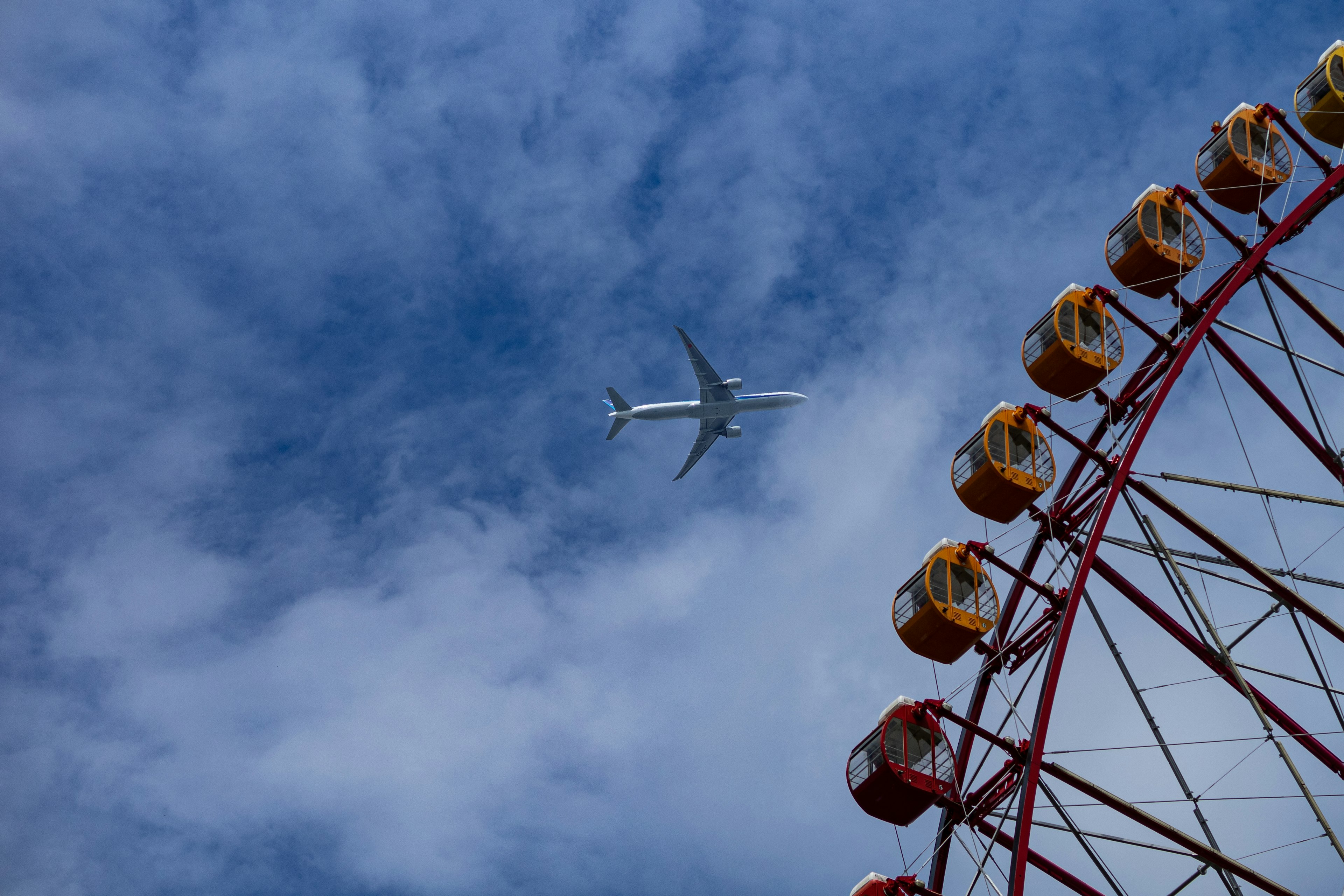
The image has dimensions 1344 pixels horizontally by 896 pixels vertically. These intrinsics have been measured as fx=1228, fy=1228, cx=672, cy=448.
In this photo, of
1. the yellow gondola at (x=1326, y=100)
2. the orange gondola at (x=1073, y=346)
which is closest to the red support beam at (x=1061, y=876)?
the orange gondola at (x=1073, y=346)

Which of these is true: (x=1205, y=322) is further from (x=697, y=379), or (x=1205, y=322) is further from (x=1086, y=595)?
(x=697, y=379)

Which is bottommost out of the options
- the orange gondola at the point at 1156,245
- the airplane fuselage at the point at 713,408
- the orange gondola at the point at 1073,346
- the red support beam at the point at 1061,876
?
the red support beam at the point at 1061,876

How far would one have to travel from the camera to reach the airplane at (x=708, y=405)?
291 ft

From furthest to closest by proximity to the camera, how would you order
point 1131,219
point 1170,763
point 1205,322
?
point 1131,219 → point 1205,322 → point 1170,763

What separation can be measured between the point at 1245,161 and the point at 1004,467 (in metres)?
13.6

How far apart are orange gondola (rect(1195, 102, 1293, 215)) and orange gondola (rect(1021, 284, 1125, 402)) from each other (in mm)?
6667

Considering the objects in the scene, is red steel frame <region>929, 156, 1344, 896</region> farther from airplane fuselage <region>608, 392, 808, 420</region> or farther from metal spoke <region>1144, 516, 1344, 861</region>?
airplane fuselage <region>608, 392, 808, 420</region>

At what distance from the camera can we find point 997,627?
3300 centimetres

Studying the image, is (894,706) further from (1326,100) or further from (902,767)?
(1326,100)

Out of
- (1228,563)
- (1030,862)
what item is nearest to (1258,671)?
(1228,563)

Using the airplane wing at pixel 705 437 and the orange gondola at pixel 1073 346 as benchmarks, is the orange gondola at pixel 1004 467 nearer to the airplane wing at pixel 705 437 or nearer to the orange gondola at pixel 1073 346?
the orange gondola at pixel 1073 346

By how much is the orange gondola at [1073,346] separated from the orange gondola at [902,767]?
35.5 feet

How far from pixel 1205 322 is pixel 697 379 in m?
56.3

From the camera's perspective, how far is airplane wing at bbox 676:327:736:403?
8781 centimetres
